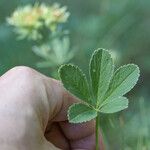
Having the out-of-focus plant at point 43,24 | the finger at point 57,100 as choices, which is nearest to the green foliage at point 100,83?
the finger at point 57,100

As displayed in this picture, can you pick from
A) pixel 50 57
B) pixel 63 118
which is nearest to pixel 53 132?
pixel 63 118

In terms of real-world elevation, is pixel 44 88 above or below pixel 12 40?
below

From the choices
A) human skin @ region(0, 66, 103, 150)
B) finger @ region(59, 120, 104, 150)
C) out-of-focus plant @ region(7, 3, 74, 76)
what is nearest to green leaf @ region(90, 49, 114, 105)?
human skin @ region(0, 66, 103, 150)

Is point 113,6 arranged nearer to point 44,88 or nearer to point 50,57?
point 50,57

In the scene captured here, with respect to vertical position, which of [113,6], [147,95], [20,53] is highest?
[113,6]

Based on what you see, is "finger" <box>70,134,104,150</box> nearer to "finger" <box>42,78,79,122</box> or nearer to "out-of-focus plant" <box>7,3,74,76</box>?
"finger" <box>42,78,79,122</box>

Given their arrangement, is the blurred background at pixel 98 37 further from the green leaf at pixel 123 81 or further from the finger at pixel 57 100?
the green leaf at pixel 123 81

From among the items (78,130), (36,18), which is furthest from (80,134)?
(36,18)
